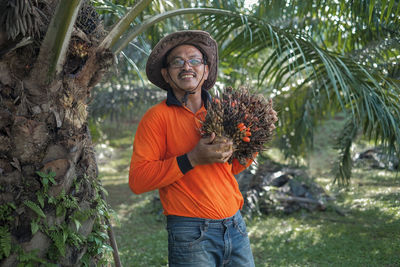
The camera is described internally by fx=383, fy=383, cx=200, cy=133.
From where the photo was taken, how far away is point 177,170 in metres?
2.10

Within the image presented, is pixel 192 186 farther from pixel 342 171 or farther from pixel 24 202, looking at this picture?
pixel 342 171

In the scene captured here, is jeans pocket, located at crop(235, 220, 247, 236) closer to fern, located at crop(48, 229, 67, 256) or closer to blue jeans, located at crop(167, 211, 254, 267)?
blue jeans, located at crop(167, 211, 254, 267)

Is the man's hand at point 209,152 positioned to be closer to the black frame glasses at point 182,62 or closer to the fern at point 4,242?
the black frame glasses at point 182,62

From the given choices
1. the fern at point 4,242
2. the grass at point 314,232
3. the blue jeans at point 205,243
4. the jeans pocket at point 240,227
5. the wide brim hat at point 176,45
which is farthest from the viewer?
the grass at point 314,232

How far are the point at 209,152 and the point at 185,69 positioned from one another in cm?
61

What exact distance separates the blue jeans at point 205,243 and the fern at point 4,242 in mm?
870

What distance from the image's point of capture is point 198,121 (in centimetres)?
227

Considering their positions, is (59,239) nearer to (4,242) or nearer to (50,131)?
(4,242)


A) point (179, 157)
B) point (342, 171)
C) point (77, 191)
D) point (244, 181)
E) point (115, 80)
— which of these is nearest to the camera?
point (179, 157)

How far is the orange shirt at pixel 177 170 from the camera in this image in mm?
2125

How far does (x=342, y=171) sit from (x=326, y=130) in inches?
388

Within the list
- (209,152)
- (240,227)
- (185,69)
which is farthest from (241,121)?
(240,227)

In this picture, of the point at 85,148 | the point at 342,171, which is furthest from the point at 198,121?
Result: the point at 342,171

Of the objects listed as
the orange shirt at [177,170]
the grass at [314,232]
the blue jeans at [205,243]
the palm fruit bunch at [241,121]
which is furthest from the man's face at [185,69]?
the grass at [314,232]
